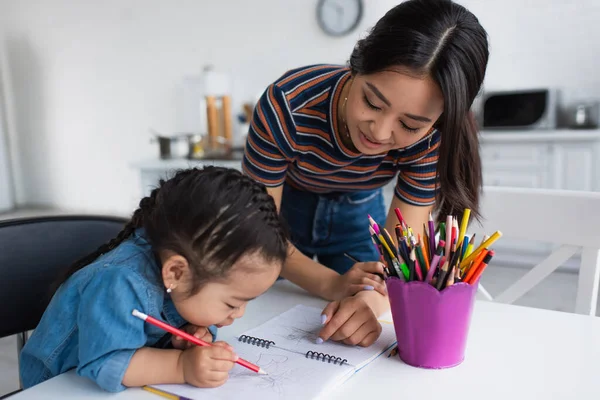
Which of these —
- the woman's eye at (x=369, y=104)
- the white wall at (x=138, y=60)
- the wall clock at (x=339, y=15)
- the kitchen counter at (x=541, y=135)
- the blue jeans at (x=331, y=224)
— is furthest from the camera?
the wall clock at (x=339, y=15)

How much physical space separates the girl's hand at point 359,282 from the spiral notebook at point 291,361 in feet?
0.24

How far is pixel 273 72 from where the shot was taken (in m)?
4.03

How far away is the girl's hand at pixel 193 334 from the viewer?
30.0 inches

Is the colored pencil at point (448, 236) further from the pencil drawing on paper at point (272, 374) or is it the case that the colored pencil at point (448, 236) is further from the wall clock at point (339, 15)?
the wall clock at point (339, 15)

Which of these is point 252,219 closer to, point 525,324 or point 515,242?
point 525,324

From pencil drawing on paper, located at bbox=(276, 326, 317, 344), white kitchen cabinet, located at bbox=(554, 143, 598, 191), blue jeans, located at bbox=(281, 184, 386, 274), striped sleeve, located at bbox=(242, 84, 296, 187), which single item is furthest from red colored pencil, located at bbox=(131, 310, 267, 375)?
white kitchen cabinet, located at bbox=(554, 143, 598, 191)

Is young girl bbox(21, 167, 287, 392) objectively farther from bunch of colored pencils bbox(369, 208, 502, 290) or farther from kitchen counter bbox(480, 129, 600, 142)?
kitchen counter bbox(480, 129, 600, 142)

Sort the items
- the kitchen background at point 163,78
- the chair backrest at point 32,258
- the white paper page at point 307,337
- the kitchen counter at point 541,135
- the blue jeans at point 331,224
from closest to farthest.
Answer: the white paper page at point 307,337
the chair backrest at point 32,258
the blue jeans at point 331,224
the kitchen counter at point 541,135
the kitchen background at point 163,78

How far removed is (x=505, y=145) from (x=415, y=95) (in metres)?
2.47

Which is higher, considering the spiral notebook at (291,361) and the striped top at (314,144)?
the striped top at (314,144)

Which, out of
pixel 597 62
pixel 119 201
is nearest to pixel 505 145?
pixel 597 62

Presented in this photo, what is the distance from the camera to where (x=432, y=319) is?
689mm

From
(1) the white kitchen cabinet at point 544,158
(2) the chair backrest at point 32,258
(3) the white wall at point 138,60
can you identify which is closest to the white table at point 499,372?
(2) the chair backrest at point 32,258

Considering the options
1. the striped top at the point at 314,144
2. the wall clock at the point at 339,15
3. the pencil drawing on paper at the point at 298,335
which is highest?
the wall clock at the point at 339,15
